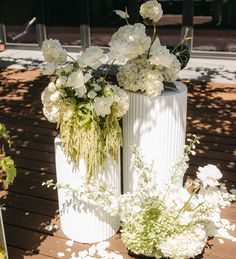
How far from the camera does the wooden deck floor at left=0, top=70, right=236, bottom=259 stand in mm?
3617

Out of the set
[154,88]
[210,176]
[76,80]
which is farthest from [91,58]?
[210,176]

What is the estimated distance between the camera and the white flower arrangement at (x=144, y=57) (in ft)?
10.6

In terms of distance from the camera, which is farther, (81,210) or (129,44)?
(81,210)

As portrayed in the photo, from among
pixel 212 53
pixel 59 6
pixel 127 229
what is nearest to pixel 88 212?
pixel 127 229

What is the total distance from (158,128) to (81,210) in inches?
38.9

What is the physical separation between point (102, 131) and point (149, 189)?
2.05ft

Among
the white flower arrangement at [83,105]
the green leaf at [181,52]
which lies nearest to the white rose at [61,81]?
the white flower arrangement at [83,105]

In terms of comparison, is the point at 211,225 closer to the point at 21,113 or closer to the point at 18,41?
the point at 21,113

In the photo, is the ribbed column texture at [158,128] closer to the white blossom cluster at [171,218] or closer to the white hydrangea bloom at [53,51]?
the white blossom cluster at [171,218]

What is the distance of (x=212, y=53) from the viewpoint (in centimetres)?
977

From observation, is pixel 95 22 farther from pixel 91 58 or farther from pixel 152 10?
pixel 91 58

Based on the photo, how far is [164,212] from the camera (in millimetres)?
3281

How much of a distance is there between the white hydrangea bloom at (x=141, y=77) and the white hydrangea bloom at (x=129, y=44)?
0.42 ft

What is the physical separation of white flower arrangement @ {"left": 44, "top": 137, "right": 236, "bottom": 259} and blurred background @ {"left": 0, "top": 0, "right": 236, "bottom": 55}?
6892mm
